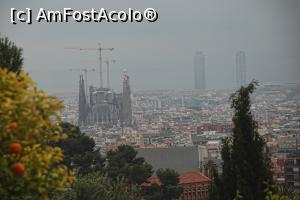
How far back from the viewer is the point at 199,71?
11331 centimetres

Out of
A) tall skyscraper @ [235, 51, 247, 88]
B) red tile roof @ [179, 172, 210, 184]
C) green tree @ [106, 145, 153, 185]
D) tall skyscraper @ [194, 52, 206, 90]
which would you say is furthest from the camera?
tall skyscraper @ [194, 52, 206, 90]

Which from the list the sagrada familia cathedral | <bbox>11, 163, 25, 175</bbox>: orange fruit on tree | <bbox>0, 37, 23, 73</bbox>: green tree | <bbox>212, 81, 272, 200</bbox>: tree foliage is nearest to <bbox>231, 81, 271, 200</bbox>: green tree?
<bbox>212, 81, 272, 200</bbox>: tree foliage

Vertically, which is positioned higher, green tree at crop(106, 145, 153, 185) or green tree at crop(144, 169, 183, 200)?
green tree at crop(106, 145, 153, 185)

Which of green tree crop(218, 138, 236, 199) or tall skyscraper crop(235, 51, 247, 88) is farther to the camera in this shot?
tall skyscraper crop(235, 51, 247, 88)

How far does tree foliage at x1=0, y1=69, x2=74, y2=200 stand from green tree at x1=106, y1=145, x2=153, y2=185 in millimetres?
14773

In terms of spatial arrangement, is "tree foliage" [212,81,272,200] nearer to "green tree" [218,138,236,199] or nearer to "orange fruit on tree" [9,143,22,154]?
"green tree" [218,138,236,199]

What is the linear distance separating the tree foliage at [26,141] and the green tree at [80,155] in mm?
15104

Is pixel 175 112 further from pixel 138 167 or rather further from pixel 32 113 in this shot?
pixel 32 113

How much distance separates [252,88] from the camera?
306 inches

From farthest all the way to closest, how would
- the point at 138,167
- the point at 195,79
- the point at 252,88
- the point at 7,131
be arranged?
1. the point at 195,79
2. the point at 138,167
3. the point at 252,88
4. the point at 7,131

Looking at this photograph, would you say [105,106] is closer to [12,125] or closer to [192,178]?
[192,178]

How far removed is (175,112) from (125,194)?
3371 inches

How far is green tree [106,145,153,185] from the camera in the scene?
1838 centimetres

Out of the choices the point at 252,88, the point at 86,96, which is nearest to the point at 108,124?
the point at 86,96
